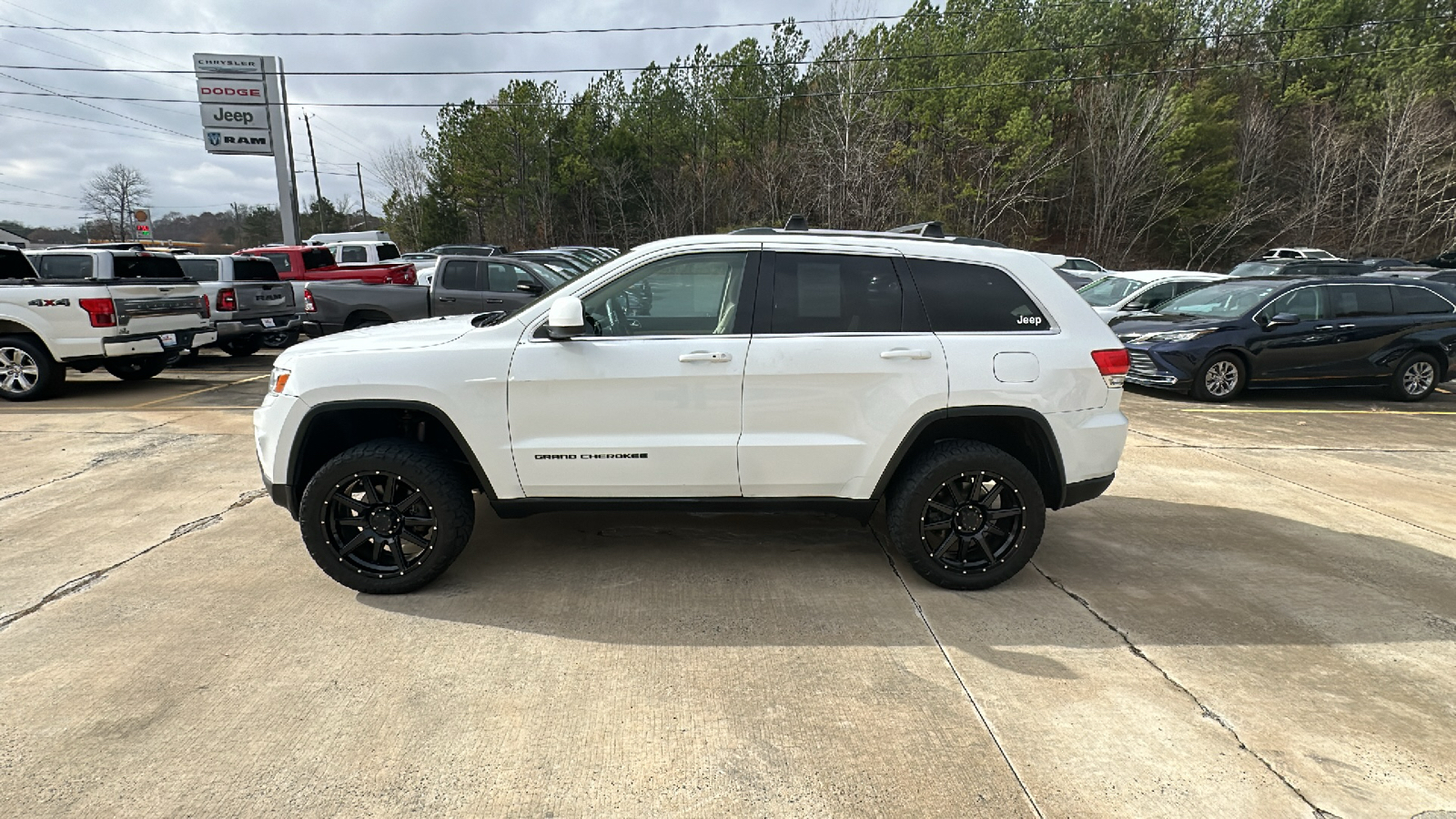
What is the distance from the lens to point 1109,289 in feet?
43.9

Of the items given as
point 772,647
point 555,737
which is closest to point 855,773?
point 772,647

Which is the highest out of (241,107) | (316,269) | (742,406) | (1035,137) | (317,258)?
(241,107)

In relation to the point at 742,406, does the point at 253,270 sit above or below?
above

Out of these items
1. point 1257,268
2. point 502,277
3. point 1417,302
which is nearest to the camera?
point 1417,302

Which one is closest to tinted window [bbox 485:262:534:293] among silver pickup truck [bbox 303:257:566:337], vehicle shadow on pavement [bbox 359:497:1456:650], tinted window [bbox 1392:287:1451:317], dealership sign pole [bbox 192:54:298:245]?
silver pickup truck [bbox 303:257:566:337]

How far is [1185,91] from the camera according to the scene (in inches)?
1352

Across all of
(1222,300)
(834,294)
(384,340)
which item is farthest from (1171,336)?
(384,340)

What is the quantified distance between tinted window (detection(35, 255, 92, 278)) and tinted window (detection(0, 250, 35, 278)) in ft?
0.75

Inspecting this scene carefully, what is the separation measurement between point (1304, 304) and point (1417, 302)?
1.77m

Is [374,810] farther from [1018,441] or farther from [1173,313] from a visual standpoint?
[1173,313]

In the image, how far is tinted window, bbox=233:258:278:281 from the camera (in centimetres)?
1166

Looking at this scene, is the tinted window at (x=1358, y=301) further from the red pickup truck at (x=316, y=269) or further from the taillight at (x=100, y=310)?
the red pickup truck at (x=316, y=269)

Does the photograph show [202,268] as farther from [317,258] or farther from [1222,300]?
[1222,300]

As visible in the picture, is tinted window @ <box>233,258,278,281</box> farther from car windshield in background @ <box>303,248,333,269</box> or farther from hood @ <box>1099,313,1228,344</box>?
hood @ <box>1099,313,1228,344</box>
